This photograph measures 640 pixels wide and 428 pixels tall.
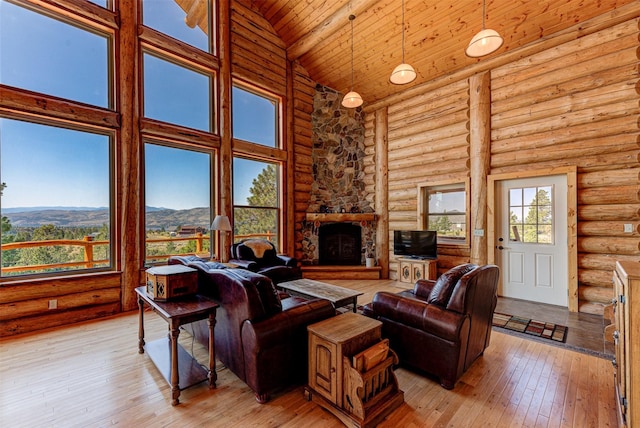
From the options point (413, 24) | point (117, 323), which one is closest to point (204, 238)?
point (117, 323)

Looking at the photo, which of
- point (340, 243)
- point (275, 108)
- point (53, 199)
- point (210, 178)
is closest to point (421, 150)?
point (340, 243)

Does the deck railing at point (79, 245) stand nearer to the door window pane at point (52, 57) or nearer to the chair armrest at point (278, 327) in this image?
the door window pane at point (52, 57)

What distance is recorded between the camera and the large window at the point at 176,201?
14.6 ft

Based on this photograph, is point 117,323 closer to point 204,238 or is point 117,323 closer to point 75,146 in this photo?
point 204,238

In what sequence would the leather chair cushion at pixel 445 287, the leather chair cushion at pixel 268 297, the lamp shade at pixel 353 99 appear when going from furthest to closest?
the lamp shade at pixel 353 99 < the leather chair cushion at pixel 445 287 < the leather chair cushion at pixel 268 297

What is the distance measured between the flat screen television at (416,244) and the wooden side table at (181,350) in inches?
168

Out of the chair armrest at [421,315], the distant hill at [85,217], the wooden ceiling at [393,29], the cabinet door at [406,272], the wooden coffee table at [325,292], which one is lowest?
the cabinet door at [406,272]

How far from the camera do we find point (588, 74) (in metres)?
3.96

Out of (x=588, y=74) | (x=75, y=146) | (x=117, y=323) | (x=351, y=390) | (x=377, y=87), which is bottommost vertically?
(x=117, y=323)

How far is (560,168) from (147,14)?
6.90m

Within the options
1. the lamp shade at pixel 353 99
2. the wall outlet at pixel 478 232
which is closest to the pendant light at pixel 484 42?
the lamp shade at pixel 353 99

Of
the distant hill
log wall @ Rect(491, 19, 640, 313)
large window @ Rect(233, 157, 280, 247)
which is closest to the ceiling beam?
large window @ Rect(233, 157, 280, 247)

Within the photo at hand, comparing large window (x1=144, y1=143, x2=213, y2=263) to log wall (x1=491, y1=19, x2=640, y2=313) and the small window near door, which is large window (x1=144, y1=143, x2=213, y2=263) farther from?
log wall (x1=491, y1=19, x2=640, y2=313)

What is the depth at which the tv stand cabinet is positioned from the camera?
Answer: 205 inches
